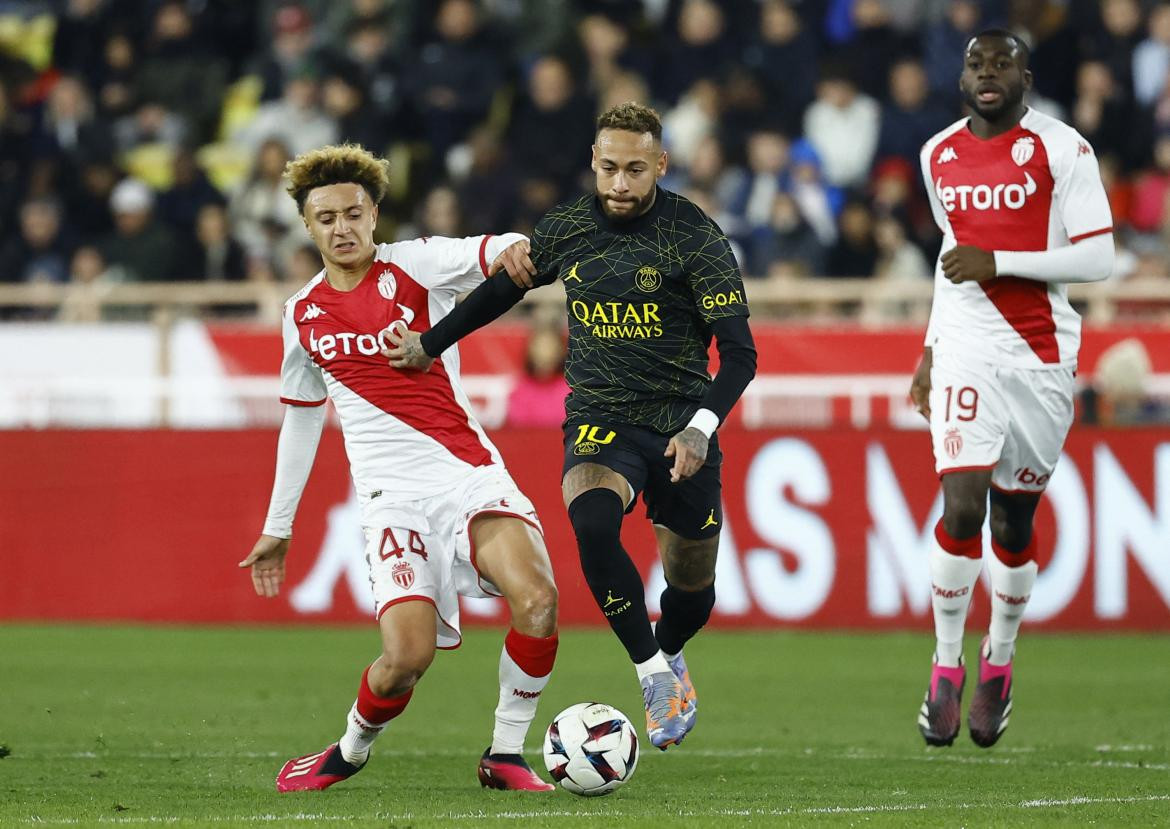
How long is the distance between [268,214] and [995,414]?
9.95 meters

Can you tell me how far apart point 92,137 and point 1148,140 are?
885 centimetres

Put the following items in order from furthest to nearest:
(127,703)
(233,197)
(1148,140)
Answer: (233,197), (1148,140), (127,703)

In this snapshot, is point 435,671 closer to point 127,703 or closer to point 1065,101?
point 127,703

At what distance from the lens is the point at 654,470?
750cm

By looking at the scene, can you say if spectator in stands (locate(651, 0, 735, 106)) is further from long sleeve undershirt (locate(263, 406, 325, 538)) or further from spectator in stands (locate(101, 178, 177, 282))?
long sleeve undershirt (locate(263, 406, 325, 538))

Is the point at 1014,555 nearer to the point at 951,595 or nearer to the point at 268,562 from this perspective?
the point at 951,595

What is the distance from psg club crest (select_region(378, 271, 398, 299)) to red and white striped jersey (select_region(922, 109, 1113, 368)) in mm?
2054

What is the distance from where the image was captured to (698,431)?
6902mm

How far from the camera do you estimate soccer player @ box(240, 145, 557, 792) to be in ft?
23.0

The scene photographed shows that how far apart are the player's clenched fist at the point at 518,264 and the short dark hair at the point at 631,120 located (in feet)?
1.68

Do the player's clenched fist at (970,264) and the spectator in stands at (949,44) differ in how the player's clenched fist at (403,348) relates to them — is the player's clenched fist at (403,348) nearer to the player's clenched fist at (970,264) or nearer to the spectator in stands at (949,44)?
the player's clenched fist at (970,264)

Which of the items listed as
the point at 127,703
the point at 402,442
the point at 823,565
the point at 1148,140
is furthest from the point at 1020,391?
the point at 1148,140

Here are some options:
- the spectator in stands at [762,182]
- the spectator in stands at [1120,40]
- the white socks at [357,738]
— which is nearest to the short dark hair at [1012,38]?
the white socks at [357,738]

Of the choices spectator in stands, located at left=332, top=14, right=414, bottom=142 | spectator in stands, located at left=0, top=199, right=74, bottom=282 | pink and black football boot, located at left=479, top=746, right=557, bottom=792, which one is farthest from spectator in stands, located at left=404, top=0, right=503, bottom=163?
pink and black football boot, located at left=479, top=746, right=557, bottom=792
